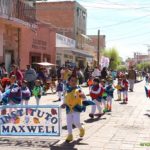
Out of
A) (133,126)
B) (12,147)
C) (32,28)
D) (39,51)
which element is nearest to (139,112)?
(133,126)

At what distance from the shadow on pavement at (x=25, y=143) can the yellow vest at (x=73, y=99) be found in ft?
2.83

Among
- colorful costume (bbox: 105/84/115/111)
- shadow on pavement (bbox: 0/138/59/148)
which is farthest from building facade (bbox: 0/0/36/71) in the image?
shadow on pavement (bbox: 0/138/59/148)

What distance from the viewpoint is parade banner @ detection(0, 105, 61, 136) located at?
10094 mm

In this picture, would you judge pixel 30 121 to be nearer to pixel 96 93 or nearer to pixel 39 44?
pixel 96 93

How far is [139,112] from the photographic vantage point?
Result: 16.4m

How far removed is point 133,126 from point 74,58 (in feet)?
130

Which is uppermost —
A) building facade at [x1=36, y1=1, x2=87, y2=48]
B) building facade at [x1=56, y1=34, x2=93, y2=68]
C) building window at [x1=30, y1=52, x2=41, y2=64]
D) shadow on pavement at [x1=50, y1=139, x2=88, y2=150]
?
building facade at [x1=36, y1=1, x2=87, y2=48]

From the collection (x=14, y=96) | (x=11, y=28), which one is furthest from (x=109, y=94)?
(x=11, y=28)

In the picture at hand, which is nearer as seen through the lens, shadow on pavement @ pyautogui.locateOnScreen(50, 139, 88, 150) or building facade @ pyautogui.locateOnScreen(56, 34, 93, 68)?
shadow on pavement @ pyautogui.locateOnScreen(50, 139, 88, 150)

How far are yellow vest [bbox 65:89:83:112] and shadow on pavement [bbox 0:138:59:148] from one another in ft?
2.83

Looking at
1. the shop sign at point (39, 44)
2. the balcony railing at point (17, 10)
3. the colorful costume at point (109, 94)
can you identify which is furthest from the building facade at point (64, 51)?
the colorful costume at point (109, 94)

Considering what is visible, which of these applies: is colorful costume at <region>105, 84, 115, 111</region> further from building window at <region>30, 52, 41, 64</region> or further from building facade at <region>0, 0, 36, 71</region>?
building window at <region>30, 52, 41, 64</region>

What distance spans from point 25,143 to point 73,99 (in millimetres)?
1425

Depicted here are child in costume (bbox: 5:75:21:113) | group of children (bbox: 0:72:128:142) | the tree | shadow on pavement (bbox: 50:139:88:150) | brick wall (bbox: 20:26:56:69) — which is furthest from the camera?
the tree
